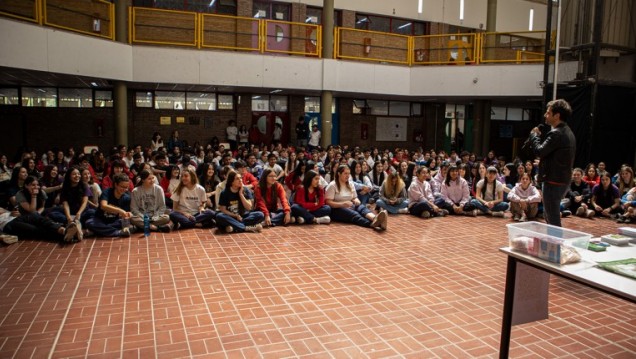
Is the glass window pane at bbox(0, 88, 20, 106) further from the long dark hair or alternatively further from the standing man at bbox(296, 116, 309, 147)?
the long dark hair

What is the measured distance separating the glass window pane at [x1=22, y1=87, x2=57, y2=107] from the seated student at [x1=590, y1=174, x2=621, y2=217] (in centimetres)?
1688

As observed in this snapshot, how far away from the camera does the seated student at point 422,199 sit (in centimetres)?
1009

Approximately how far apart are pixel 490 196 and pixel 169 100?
12440 millimetres

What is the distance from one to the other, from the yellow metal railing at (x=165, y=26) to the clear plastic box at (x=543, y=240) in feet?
44.3

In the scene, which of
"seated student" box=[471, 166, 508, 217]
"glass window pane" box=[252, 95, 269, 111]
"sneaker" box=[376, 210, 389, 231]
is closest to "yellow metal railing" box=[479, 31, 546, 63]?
"seated student" box=[471, 166, 508, 217]

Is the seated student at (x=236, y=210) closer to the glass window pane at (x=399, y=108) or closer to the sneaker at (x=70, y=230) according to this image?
A: the sneaker at (x=70, y=230)

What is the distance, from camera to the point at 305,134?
63.0 feet

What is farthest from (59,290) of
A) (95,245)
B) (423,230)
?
(423,230)

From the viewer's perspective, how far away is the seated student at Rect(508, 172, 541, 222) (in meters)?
9.94

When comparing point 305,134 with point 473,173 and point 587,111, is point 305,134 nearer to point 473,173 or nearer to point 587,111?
point 473,173

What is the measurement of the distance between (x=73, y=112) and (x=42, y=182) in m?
8.07

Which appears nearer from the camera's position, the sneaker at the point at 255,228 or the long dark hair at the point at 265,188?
the sneaker at the point at 255,228

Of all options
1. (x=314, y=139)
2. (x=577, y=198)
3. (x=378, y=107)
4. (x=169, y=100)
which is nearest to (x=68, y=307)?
(x=577, y=198)

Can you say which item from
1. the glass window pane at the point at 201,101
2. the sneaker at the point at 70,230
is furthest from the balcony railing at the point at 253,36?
the sneaker at the point at 70,230
